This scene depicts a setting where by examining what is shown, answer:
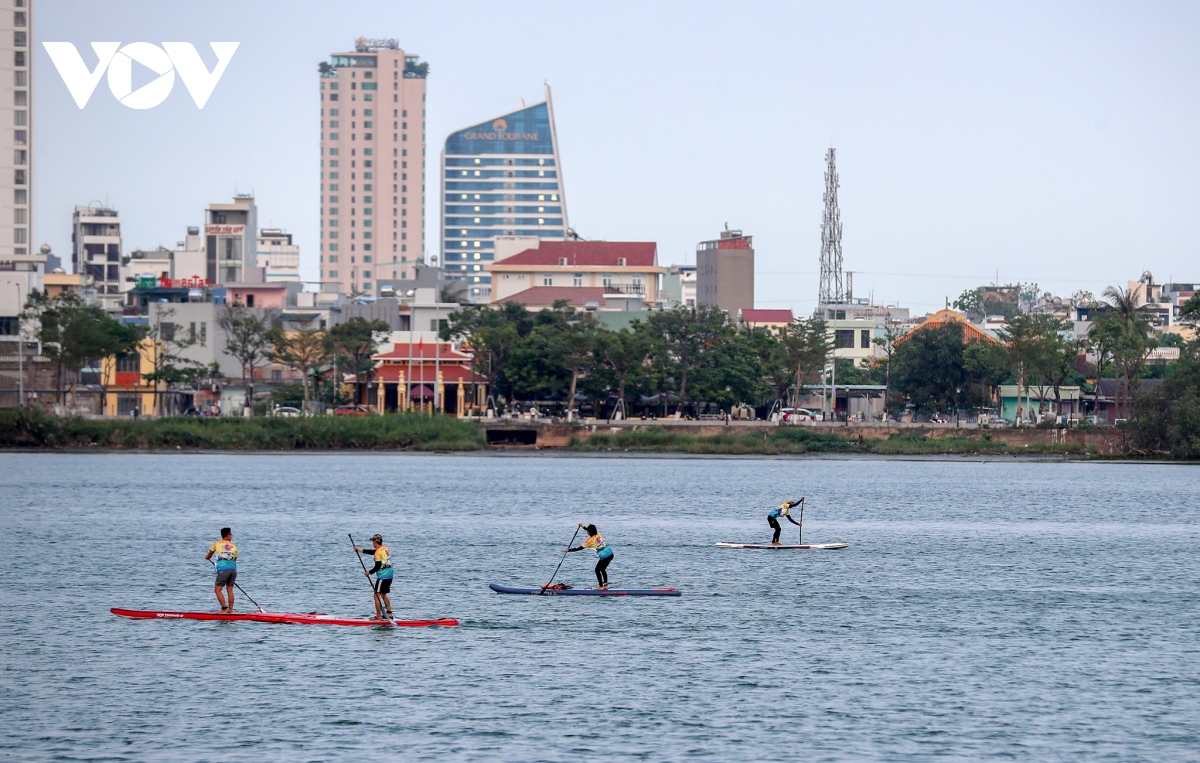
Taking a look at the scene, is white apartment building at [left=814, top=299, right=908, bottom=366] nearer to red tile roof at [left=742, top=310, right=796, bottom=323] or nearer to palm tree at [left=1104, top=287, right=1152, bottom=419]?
Answer: red tile roof at [left=742, top=310, right=796, bottom=323]

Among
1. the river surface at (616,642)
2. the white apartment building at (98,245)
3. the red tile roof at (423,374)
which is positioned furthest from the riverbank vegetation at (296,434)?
the white apartment building at (98,245)

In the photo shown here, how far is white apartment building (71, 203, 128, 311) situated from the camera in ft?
616

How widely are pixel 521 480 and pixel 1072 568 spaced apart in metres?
47.6

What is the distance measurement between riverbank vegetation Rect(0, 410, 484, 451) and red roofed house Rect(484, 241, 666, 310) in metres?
62.7

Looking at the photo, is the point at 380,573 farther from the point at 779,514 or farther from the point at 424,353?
the point at 424,353

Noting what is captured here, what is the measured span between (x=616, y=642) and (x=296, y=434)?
71479 millimetres

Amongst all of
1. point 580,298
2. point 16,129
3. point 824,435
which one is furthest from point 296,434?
point 16,129

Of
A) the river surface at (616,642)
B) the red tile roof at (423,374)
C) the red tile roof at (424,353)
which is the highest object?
the red tile roof at (424,353)

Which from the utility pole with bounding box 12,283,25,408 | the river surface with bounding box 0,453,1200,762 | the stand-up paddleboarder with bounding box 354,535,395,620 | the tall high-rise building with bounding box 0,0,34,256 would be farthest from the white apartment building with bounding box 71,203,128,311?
the stand-up paddleboarder with bounding box 354,535,395,620

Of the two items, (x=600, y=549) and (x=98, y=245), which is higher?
(x=98, y=245)

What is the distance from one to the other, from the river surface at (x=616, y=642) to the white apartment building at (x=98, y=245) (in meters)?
129

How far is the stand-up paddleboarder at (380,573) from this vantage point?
30.6m

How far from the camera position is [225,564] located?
32750 mm

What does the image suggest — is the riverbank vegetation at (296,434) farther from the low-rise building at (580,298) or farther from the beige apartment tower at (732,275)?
the beige apartment tower at (732,275)
